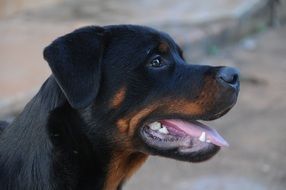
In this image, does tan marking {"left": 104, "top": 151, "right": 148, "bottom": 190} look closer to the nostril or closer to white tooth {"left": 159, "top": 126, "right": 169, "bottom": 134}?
white tooth {"left": 159, "top": 126, "right": 169, "bottom": 134}

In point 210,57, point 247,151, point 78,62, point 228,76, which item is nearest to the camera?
point 78,62

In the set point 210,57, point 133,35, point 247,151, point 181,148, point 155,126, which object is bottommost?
point 210,57

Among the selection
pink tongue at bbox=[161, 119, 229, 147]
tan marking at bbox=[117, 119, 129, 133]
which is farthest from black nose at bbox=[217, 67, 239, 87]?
tan marking at bbox=[117, 119, 129, 133]

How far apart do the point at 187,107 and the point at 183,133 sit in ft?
0.47

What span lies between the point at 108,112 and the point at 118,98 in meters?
0.07

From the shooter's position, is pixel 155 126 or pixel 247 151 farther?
pixel 247 151

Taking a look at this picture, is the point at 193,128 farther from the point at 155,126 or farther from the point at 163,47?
the point at 163,47

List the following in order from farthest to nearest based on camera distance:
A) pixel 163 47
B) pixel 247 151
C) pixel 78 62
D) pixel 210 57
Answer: pixel 210 57 → pixel 247 151 → pixel 163 47 → pixel 78 62

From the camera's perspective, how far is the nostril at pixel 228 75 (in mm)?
3172

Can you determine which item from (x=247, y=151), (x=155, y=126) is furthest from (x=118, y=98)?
(x=247, y=151)

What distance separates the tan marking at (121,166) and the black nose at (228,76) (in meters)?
0.50

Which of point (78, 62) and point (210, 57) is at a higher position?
point (78, 62)

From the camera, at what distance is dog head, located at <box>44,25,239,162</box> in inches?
122

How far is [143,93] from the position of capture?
3162 millimetres
